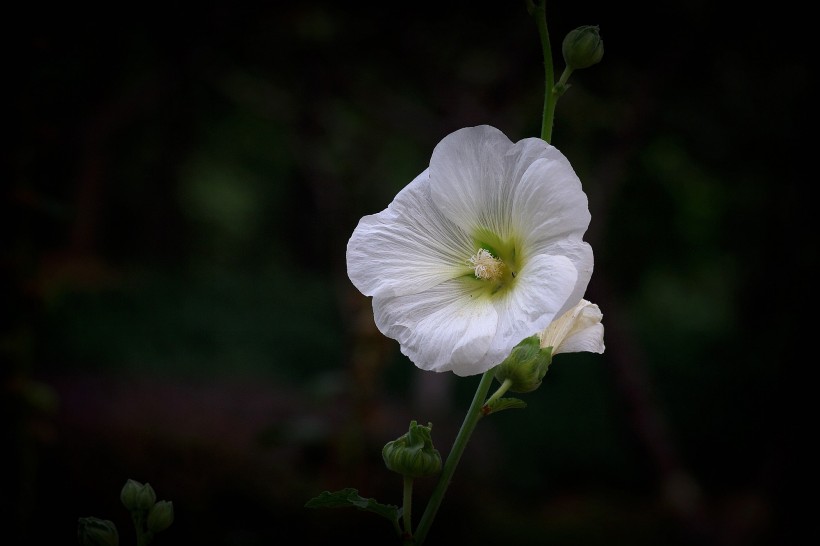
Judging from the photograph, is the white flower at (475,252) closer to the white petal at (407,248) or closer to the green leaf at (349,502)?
the white petal at (407,248)

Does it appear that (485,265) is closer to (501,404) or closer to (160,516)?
(501,404)

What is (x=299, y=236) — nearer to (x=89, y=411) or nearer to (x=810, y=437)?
(x=89, y=411)

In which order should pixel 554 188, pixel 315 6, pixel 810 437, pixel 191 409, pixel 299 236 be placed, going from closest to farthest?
pixel 554 188 → pixel 810 437 → pixel 315 6 → pixel 191 409 → pixel 299 236

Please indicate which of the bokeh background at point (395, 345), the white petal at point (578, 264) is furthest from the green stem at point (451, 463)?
the bokeh background at point (395, 345)

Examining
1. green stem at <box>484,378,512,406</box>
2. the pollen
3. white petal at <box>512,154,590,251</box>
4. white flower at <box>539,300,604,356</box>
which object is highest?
white petal at <box>512,154,590,251</box>

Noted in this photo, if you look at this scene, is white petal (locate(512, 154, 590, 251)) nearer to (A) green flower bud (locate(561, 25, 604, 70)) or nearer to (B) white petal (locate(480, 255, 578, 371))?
(B) white petal (locate(480, 255, 578, 371))

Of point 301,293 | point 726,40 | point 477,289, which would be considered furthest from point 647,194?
point 301,293

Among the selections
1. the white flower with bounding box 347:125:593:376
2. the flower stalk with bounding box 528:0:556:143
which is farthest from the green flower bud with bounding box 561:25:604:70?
the white flower with bounding box 347:125:593:376
